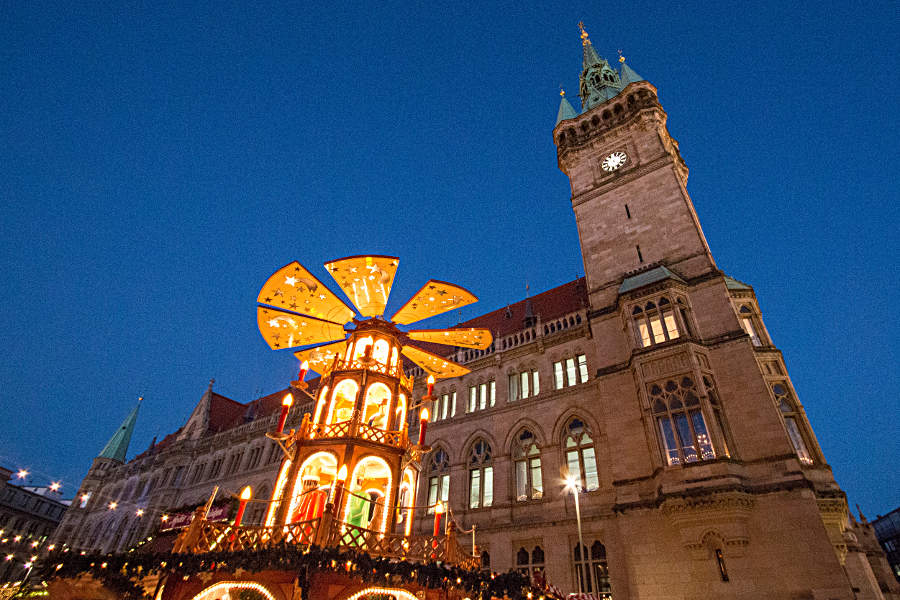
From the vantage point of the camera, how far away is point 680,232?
23.4m

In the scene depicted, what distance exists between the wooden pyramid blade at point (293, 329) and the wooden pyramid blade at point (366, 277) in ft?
4.51

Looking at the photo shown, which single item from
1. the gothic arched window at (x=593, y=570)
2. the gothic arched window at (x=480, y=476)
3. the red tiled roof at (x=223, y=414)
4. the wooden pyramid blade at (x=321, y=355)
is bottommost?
the gothic arched window at (x=593, y=570)

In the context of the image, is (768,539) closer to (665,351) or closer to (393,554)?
(665,351)

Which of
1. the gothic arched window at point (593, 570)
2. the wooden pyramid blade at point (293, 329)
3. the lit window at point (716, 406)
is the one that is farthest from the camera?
the gothic arched window at point (593, 570)

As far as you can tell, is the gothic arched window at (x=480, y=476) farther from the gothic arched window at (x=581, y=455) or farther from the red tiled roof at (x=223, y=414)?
the red tiled roof at (x=223, y=414)

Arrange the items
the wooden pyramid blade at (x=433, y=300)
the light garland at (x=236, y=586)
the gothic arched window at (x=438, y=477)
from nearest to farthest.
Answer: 1. the light garland at (x=236, y=586)
2. the wooden pyramid blade at (x=433, y=300)
3. the gothic arched window at (x=438, y=477)

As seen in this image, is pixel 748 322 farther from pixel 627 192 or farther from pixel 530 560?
pixel 530 560

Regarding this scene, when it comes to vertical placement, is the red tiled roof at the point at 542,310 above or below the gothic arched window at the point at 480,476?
above

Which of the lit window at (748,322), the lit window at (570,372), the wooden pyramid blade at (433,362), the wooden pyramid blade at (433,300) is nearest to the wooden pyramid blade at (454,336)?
the wooden pyramid blade at (433,300)

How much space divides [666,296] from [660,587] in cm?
1161

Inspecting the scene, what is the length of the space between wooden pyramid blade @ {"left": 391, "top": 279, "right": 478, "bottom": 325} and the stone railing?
7578 millimetres

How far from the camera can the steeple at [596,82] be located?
115ft

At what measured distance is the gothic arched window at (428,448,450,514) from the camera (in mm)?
25453

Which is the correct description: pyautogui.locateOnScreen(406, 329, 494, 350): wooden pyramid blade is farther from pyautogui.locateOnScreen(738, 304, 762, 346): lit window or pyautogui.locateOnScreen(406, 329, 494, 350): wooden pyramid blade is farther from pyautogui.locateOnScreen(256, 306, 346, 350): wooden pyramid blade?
pyautogui.locateOnScreen(738, 304, 762, 346): lit window
